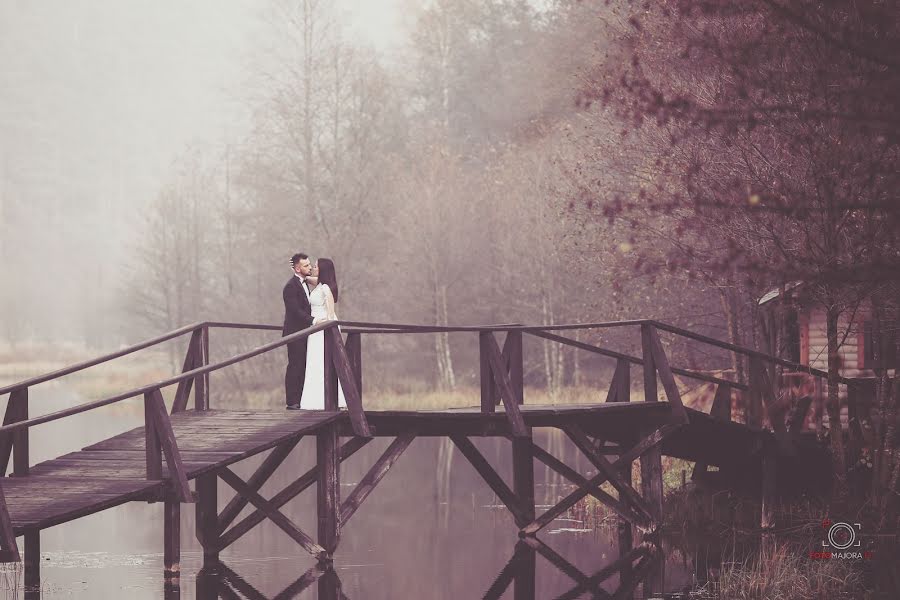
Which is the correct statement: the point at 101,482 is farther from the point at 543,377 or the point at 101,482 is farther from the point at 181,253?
the point at 181,253

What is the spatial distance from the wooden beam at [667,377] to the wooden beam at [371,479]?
9.69 ft

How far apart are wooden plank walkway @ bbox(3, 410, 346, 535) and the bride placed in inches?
41.6

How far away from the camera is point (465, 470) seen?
27672mm

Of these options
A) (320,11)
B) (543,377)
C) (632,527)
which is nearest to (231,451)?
(632,527)

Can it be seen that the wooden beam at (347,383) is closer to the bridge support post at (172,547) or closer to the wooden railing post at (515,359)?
the bridge support post at (172,547)

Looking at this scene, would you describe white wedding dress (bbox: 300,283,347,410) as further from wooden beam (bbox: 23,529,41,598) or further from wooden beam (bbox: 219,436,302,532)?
wooden beam (bbox: 23,529,41,598)

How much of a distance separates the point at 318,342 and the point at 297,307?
487mm

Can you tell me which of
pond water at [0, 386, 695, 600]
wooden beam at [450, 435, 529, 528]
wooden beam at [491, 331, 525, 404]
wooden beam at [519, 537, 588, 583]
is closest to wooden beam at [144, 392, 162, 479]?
pond water at [0, 386, 695, 600]

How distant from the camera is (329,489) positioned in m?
15.4

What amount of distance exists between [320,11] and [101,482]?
30.2 meters

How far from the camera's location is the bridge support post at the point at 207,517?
54.2 ft

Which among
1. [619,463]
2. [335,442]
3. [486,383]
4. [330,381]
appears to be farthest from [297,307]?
[619,463]

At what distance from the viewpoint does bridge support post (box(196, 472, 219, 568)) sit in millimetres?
16531

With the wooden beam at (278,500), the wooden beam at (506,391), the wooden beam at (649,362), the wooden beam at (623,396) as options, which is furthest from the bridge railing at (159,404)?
the wooden beam at (623,396)
